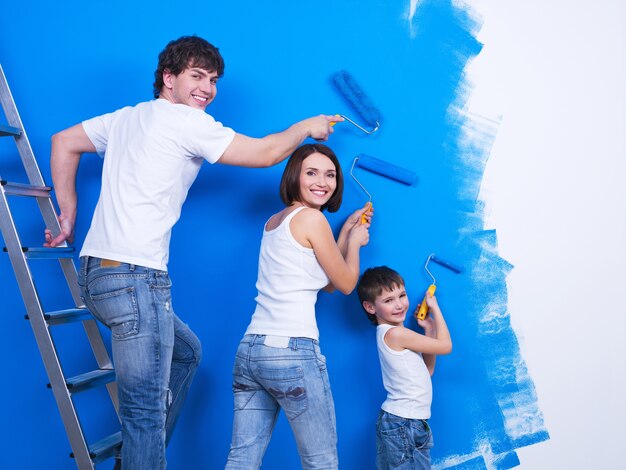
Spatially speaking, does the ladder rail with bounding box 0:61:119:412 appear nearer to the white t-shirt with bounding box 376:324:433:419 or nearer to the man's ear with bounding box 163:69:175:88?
the man's ear with bounding box 163:69:175:88

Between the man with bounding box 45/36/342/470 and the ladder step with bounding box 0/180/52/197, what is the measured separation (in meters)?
0.39

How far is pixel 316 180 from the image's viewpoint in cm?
205

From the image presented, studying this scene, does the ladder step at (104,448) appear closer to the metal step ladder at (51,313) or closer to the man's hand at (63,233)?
the metal step ladder at (51,313)

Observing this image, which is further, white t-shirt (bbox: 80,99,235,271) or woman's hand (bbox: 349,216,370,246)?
woman's hand (bbox: 349,216,370,246)

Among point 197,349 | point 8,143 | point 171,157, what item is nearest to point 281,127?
point 171,157

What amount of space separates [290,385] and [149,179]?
27.8 inches

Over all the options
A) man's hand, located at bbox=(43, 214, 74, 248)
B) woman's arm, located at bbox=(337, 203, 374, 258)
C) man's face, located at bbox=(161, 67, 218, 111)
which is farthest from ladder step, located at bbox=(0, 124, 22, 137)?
woman's arm, located at bbox=(337, 203, 374, 258)

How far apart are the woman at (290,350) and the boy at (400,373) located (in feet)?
0.96

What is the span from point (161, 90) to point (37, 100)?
0.67m

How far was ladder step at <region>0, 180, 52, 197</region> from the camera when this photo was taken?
2.03 meters

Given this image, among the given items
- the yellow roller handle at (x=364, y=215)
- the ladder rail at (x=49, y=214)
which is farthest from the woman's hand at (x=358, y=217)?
the ladder rail at (x=49, y=214)

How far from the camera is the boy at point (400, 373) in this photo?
213 cm

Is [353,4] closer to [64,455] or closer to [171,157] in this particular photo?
[171,157]

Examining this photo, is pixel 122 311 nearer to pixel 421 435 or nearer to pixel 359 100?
pixel 421 435
